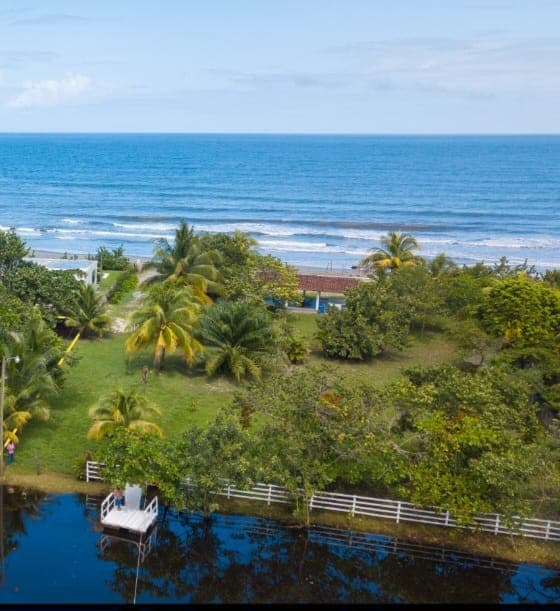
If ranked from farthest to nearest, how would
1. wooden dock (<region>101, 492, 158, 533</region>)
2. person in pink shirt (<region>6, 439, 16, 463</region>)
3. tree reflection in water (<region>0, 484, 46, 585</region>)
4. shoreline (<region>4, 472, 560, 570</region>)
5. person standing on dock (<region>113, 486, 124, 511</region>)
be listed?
person in pink shirt (<region>6, 439, 16, 463</region>) < person standing on dock (<region>113, 486, 124, 511</region>) < shoreline (<region>4, 472, 560, 570</region>) < wooden dock (<region>101, 492, 158, 533</region>) < tree reflection in water (<region>0, 484, 46, 585</region>)

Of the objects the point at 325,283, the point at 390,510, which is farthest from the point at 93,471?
the point at 325,283

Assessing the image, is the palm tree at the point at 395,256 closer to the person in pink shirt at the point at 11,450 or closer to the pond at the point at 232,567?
the pond at the point at 232,567

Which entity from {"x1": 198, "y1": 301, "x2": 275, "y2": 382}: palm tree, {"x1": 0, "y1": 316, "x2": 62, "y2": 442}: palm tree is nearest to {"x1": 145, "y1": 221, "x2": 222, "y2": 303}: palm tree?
{"x1": 198, "y1": 301, "x2": 275, "y2": 382}: palm tree

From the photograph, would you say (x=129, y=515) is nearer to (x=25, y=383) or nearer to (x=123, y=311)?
(x=25, y=383)

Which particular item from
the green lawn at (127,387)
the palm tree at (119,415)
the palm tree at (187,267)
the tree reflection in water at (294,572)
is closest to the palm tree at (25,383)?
the green lawn at (127,387)

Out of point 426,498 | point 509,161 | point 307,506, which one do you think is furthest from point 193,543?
point 509,161

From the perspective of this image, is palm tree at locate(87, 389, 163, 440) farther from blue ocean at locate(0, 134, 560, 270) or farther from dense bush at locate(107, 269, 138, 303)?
blue ocean at locate(0, 134, 560, 270)
